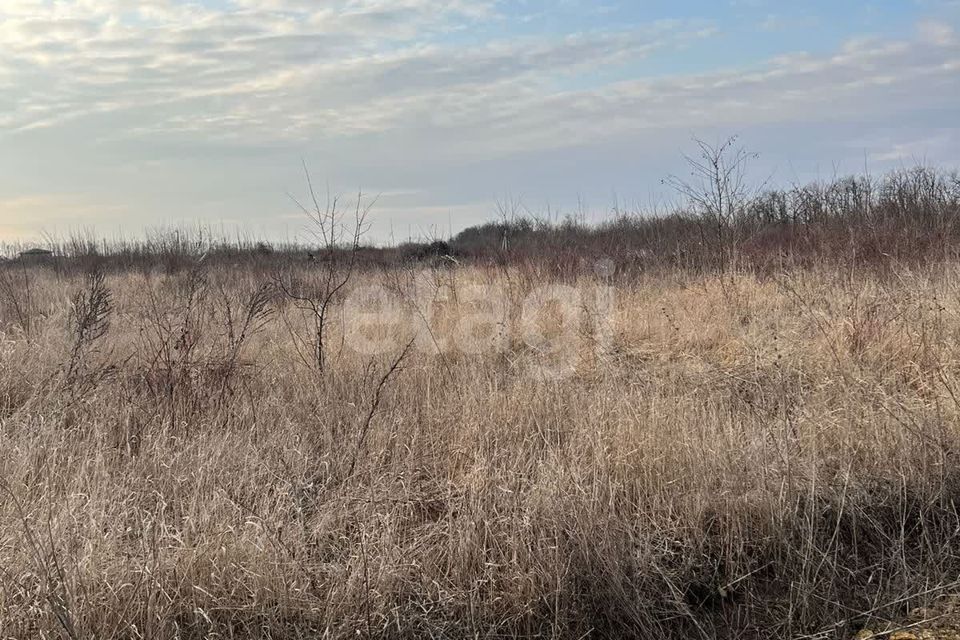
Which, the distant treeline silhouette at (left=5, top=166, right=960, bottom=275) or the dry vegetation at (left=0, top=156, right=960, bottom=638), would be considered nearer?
the dry vegetation at (left=0, top=156, right=960, bottom=638)

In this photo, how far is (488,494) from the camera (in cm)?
287

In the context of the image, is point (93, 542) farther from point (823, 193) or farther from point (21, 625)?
point (823, 193)

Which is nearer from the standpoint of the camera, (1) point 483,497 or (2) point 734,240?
(1) point 483,497

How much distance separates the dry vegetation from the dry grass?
1cm

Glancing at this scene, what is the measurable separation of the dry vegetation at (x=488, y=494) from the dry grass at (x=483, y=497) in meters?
0.01

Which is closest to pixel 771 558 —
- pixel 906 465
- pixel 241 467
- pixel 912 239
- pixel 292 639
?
pixel 906 465

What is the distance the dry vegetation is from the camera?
229 centimetres

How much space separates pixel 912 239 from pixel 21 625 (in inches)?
390

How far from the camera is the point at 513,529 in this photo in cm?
259

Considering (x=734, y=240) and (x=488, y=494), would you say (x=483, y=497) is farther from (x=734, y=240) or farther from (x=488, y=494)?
(x=734, y=240)

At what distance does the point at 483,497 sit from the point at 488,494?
0.03 metres

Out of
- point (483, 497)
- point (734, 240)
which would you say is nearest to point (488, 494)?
point (483, 497)

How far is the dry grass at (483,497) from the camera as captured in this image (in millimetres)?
2285

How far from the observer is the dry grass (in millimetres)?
2285
